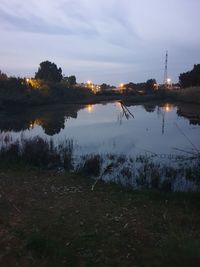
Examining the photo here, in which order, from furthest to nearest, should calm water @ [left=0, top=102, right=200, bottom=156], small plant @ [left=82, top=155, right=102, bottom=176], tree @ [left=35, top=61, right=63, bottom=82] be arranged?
tree @ [left=35, top=61, right=63, bottom=82] < calm water @ [left=0, top=102, right=200, bottom=156] < small plant @ [left=82, top=155, right=102, bottom=176]

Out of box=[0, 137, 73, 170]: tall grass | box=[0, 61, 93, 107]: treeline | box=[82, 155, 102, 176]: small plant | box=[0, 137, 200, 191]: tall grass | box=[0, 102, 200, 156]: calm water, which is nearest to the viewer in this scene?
box=[0, 137, 200, 191]: tall grass

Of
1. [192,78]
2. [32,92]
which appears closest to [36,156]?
[32,92]

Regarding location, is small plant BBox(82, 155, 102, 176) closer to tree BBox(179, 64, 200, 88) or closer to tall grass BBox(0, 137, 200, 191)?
tall grass BBox(0, 137, 200, 191)

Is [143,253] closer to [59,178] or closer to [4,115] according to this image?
[59,178]

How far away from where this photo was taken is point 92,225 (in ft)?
32.5

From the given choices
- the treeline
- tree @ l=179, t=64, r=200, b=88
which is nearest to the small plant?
the treeline

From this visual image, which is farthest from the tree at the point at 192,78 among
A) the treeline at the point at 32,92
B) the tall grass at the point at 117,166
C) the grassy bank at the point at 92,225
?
the grassy bank at the point at 92,225

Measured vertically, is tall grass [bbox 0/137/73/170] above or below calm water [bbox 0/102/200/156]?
above

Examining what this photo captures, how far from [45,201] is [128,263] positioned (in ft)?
13.7

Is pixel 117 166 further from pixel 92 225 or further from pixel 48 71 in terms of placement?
pixel 48 71

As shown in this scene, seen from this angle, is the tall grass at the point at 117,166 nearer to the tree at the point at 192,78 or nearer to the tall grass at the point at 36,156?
the tall grass at the point at 36,156

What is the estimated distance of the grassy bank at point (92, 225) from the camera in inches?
316

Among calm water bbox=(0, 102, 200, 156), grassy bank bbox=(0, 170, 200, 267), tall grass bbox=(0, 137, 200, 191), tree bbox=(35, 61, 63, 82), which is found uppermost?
tree bbox=(35, 61, 63, 82)

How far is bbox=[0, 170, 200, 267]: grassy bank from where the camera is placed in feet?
26.3
